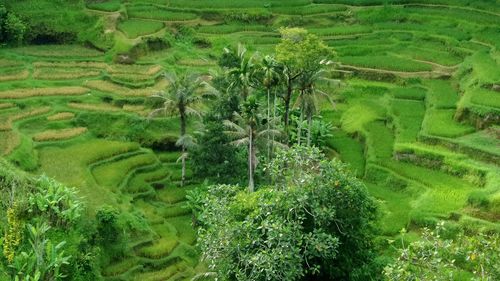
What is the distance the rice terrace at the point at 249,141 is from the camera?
709 inches

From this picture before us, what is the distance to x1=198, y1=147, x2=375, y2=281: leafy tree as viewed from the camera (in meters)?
16.9

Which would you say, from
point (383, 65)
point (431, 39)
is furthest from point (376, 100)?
point (431, 39)

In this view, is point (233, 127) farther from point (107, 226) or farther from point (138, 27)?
point (138, 27)

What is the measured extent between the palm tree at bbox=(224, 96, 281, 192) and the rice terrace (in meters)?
0.09

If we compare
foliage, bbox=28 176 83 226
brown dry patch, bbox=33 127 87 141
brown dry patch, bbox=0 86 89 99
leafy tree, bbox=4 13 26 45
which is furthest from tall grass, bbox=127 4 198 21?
foliage, bbox=28 176 83 226

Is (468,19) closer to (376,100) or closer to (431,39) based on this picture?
(431,39)

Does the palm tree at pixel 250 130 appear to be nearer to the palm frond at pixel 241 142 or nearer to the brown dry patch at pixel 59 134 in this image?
the palm frond at pixel 241 142

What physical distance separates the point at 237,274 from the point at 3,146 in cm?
1466

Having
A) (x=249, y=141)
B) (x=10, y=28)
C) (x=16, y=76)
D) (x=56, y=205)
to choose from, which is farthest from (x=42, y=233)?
(x=10, y=28)

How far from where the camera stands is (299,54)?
1005 inches

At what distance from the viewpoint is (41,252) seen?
719 inches

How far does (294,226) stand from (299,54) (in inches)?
387

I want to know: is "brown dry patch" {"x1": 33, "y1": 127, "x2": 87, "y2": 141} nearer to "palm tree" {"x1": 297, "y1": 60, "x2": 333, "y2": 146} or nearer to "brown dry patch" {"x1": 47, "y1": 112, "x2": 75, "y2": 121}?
"brown dry patch" {"x1": 47, "y1": 112, "x2": 75, "y2": 121}

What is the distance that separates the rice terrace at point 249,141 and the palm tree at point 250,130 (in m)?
0.09
